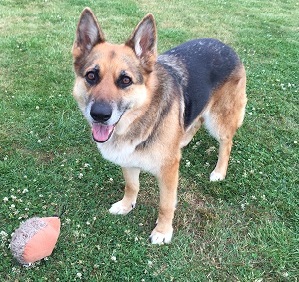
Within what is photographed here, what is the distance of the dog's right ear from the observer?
145 inches

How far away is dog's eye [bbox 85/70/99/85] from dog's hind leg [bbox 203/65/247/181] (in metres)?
1.75

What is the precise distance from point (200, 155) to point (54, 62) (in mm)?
3838

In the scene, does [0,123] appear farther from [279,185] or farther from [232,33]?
[232,33]

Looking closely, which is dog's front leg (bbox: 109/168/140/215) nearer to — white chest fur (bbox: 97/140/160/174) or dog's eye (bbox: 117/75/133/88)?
white chest fur (bbox: 97/140/160/174)

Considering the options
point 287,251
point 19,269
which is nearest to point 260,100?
point 287,251

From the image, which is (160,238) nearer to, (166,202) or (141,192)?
(166,202)

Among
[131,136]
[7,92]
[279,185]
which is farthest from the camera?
[7,92]

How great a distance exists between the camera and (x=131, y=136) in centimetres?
372

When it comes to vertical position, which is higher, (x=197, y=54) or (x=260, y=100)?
(x=197, y=54)

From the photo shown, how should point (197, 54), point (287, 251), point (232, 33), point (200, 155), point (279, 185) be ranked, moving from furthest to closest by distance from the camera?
point (232, 33)
point (200, 155)
point (279, 185)
point (197, 54)
point (287, 251)

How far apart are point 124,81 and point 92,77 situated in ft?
1.00

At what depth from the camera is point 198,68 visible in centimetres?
446

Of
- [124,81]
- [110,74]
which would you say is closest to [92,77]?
[110,74]

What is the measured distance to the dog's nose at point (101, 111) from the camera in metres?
3.23
